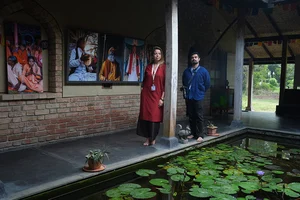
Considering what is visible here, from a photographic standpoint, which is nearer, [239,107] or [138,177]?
[138,177]

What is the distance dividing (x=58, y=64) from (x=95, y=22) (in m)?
1.20

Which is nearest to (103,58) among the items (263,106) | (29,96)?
(29,96)

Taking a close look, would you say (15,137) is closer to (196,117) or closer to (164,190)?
(164,190)

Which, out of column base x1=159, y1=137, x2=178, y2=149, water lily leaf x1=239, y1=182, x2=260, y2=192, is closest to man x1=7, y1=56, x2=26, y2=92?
column base x1=159, y1=137, x2=178, y2=149

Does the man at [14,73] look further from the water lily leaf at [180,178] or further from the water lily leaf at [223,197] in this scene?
the water lily leaf at [223,197]

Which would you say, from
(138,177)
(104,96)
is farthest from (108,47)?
(138,177)

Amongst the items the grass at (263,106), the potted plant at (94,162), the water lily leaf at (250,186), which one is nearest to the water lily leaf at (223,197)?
the water lily leaf at (250,186)

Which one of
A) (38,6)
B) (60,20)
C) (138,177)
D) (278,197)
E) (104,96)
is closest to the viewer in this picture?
(278,197)

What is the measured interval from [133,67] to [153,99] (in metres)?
1.88

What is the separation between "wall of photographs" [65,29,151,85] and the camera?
208 inches

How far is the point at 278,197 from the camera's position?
3.22 metres

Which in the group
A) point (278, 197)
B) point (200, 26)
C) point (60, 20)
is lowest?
point (278, 197)

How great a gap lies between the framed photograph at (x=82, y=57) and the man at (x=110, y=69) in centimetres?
17

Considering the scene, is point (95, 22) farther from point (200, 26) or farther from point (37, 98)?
point (200, 26)
